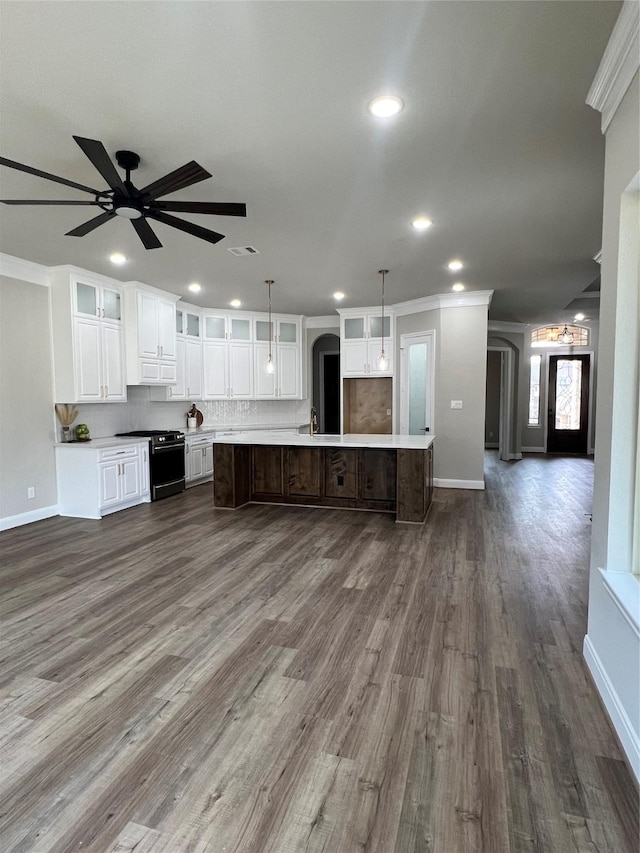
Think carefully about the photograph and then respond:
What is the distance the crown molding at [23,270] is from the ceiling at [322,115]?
17.8 inches

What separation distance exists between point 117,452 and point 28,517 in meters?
1.14

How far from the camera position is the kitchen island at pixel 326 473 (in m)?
4.88

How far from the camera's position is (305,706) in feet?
6.72

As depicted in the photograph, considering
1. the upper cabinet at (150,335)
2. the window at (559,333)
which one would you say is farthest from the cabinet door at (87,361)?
the window at (559,333)

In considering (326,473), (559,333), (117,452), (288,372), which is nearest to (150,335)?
(117,452)

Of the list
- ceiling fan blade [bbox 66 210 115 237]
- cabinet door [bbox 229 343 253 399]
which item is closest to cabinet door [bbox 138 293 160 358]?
cabinet door [bbox 229 343 253 399]

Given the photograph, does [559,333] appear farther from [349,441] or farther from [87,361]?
[87,361]

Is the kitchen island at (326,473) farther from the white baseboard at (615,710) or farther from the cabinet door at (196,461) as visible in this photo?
the white baseboard at (615,710)

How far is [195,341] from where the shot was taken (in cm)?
740

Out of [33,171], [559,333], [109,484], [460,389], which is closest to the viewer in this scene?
[33,171]

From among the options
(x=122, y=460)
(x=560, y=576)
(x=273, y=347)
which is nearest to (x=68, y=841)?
(x=560, y=576)

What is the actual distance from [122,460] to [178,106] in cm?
419

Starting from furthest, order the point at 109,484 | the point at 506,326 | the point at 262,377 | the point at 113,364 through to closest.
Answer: the point at 506,326
the point at 262,377
the point at 113,364
the point at 109,484

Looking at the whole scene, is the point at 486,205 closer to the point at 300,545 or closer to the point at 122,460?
the point at 300,545
